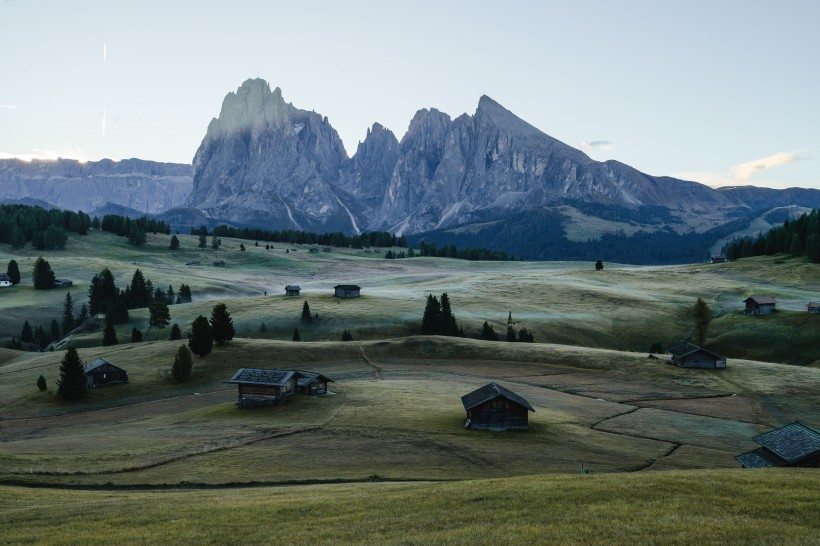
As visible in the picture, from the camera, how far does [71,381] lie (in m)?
79.4

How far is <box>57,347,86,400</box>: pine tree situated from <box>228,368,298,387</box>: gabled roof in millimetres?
22105

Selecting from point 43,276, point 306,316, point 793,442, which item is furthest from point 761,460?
point 43,276

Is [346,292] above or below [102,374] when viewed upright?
above

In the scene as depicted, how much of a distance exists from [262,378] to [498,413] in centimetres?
2774

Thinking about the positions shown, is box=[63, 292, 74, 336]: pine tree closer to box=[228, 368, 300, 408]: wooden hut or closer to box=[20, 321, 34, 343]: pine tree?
box=[20, 321, 34, 343]: pine tree

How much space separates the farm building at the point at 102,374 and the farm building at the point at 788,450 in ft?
241

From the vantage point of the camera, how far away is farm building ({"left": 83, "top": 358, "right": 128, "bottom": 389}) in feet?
273

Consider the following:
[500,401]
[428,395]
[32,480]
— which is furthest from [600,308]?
[32,480]

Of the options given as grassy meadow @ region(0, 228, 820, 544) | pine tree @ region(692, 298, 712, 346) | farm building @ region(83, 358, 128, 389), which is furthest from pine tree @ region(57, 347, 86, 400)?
pine tree @ region(692, 298, 712, 346)

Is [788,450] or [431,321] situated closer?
[788,450]

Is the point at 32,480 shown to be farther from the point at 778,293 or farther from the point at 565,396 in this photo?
the point at 778,293

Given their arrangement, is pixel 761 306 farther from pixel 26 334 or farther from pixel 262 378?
pixel 26 334

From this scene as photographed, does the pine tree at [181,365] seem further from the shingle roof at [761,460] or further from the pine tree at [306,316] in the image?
the shingle roof at [761,460]

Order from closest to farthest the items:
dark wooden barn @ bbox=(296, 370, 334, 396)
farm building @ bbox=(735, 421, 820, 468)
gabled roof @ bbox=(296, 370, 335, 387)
→ farm building @ bbox=(735, 421, 820, 468) → gabled roof @ bbox=(296, 370, 335, 387) → dark wooden barn @ bbox=(296, 370, 334, 396)
